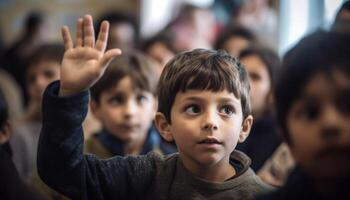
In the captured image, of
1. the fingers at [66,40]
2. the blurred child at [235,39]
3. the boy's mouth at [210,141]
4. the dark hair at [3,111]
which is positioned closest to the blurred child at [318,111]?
the boy's mouth at [210,141]

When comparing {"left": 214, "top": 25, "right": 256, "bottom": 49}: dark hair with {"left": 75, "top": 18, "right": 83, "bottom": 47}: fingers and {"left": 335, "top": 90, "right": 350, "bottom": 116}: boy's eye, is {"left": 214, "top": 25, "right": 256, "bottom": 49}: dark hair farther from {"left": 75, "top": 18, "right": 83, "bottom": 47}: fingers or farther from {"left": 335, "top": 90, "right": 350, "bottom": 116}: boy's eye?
{"left": 335, "top": 90, "right": 350, "bottom": 116}: boy's eye

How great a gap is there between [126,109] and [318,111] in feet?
3.86

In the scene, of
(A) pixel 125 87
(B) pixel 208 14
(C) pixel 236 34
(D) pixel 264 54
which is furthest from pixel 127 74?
(B) pixel 208 14

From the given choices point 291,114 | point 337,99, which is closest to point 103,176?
point 291,114

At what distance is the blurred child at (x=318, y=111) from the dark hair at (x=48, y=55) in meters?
2.02

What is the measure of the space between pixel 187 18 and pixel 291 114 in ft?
11.4

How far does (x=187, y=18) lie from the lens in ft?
15.0

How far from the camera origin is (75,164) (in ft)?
4.50

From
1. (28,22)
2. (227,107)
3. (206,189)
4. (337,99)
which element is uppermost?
(337,99)

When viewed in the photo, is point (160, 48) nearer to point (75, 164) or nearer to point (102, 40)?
point (102, 40)

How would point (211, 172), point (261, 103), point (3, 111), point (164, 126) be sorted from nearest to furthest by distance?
1. point (211, 172)
2. point (164, 126)
3. point (3, 111)
4. point (261, 103)

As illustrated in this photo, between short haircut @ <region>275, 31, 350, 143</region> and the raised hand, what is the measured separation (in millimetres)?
419

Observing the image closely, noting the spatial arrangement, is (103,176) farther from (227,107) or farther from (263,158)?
(263,158)

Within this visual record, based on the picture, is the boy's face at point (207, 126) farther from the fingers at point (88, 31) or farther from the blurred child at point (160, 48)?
the blurred child at point (160, 48)
